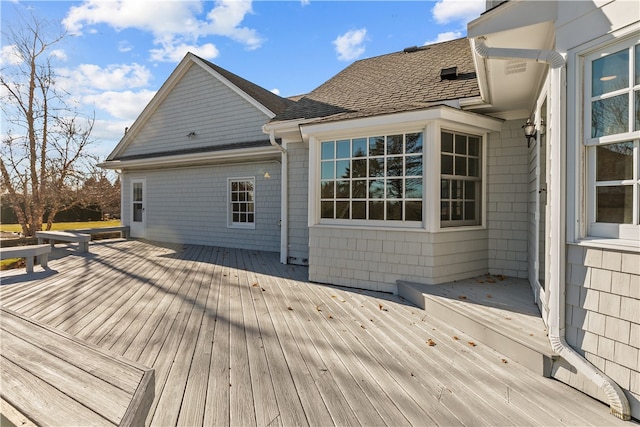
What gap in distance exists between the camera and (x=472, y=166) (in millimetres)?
5309

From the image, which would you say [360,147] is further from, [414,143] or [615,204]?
[615,204]

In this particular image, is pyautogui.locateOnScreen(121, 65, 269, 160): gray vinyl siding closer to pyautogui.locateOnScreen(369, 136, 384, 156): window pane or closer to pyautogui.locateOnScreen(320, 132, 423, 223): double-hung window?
pyautogui.locateOnScreen(320, 132, 423, 223): double-hung window

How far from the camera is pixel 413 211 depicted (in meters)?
4.92

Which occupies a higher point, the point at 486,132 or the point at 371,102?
the point at 371,102

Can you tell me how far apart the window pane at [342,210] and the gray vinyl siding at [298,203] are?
1823 mm

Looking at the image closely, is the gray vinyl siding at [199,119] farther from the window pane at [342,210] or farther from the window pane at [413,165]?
the window pane at [413,165]

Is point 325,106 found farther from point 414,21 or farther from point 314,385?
point 314,385

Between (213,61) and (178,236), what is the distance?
6259mm

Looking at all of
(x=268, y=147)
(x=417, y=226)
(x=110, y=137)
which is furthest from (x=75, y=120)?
(x=417, y=226)

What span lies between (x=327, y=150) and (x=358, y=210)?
1.21 meters

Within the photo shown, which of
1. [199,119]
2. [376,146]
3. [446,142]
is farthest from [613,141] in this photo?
[199,119]

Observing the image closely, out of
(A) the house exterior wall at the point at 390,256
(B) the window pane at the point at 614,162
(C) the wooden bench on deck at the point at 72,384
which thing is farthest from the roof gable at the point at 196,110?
(B) the window pane at the point at 614,162

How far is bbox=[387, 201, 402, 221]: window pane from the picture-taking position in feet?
16.5

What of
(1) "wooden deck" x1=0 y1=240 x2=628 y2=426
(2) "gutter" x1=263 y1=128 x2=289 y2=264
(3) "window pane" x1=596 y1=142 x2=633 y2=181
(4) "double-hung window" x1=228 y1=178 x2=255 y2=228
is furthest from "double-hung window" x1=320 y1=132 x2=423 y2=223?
(4) "double-hung window" x1=228 y1=178 x2=255 y2=228
